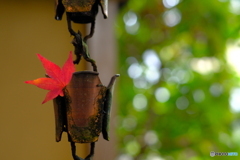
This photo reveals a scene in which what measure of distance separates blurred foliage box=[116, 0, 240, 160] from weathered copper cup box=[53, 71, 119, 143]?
5.50 ft

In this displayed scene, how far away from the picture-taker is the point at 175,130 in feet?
7.68

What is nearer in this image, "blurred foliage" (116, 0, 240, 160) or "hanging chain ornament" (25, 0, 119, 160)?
"hanging chain ornament" (25, 0, 119, 160)

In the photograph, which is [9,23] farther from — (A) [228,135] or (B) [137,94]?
(A) [228,135]

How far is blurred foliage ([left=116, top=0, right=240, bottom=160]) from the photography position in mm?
2273

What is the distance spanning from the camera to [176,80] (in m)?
2.36

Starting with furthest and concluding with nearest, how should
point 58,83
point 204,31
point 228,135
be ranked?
point 204,31 → point 228,135 → point 58,83

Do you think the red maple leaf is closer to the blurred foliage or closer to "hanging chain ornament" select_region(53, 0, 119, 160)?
"hanging chain ornament" select_region(53, 0, 119, 160)

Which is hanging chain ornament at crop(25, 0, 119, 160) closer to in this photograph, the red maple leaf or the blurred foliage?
the red maple leaf

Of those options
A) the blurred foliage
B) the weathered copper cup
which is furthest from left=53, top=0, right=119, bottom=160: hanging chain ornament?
the blurred foliage

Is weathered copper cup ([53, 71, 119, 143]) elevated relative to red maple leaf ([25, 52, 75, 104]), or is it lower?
lower

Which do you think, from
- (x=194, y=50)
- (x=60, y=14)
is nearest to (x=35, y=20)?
(x=60, y=14)

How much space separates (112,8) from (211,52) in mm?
959

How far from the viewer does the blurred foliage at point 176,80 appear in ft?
7.46

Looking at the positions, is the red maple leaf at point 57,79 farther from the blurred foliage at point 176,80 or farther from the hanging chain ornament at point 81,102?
the blurred foliage at point 176,80
